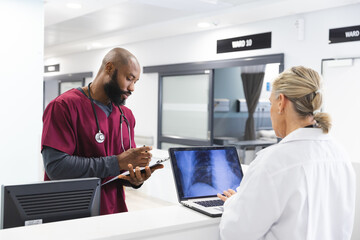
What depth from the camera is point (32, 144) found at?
4.01 meters

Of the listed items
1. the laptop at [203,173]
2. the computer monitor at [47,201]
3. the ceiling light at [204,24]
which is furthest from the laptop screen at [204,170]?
the ceiling light at [204,24]

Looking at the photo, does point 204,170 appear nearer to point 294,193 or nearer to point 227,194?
point 227,194

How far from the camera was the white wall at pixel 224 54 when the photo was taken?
4637 millimetres

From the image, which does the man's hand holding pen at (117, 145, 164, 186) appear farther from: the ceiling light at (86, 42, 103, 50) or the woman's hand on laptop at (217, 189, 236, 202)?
the ceiling light at (86, 42, 103, 50)

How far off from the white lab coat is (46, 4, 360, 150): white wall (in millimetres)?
3531

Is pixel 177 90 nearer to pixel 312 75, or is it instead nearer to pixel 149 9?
pixel 149 9

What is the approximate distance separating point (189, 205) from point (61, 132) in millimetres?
725

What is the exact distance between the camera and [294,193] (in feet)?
4.06

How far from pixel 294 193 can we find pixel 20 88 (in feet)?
11.0

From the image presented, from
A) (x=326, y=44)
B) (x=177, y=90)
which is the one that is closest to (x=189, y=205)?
(x=326, y=44)

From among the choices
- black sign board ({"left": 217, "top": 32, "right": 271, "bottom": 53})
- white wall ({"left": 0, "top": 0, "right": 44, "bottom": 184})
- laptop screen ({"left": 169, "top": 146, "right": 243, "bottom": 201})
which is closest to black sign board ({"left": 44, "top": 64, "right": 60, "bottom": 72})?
black sign board ({"left": 217, "top": 32, "right": 271, "bottom": 53})

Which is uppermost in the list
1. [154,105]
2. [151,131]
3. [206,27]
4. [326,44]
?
[206,27]

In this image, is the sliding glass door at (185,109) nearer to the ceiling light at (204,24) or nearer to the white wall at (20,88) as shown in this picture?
the ceiling light at (204,24)

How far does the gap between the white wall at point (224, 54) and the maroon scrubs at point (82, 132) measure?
340 cm
